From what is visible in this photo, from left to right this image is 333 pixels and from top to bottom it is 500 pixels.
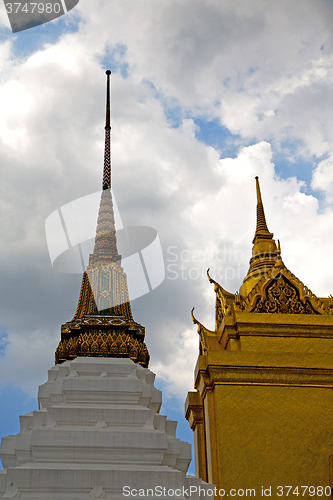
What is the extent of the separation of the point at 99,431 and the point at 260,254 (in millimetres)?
7988

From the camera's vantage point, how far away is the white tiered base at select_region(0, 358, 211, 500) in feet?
23.0

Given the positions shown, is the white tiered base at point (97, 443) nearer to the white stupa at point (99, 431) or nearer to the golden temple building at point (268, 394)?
the white stupa at point (99, 431)

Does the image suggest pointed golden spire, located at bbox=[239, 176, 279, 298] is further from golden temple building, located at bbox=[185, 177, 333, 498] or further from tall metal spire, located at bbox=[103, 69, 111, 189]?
tall metal spire, located at bbox=[103, 69, 111, 189]

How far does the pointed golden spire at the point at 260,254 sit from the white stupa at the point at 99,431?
3974 mm

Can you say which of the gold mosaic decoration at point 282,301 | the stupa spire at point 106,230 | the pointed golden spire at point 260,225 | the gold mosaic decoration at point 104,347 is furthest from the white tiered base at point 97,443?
the pointed golden spire at point 260,225

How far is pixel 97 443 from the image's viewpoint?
7789 mm

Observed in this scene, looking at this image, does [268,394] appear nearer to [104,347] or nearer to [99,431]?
[104,347]

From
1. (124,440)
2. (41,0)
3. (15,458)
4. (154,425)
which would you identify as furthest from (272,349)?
(41,0)

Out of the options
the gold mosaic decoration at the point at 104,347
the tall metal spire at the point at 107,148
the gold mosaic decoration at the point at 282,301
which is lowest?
the gold mosaic decoration at the point at 104,347

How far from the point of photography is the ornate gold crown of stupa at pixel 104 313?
10273mm

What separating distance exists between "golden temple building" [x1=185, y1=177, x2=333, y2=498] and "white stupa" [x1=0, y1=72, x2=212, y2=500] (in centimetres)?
151

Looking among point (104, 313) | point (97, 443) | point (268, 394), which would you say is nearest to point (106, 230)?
point (104, 313)

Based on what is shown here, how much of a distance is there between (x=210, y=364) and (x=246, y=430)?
148cm

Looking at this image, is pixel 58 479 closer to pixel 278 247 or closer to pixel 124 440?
pixel 124 440
